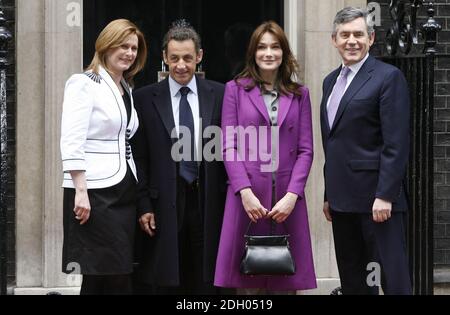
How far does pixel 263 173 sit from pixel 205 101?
0.64 m

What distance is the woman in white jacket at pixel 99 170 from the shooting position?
5.89m

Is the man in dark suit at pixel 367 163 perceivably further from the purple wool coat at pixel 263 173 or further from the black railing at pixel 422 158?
the black railing at pixel 422 158

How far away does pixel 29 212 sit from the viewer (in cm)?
798

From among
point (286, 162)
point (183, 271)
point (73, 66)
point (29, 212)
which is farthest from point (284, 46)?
point (29, 212)

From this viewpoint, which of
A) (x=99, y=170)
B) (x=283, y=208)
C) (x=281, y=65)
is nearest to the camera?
(x=99, y=170)

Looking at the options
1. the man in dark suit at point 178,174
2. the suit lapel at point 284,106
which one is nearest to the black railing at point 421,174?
the suit lapel at point 284,106

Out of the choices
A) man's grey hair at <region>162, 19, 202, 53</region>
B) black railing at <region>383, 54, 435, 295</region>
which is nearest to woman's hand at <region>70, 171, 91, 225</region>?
man's grey hair at <region>162, 19, 202, 53</region>

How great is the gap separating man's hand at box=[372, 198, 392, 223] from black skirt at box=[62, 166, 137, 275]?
155cm

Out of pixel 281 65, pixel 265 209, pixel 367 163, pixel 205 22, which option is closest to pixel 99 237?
pixel 265 209

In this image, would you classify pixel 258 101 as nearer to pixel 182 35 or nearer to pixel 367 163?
pixel 182 35

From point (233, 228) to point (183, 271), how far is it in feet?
1.72

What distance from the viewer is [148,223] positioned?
6.35m

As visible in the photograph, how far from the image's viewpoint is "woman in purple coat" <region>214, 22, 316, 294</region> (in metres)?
Result: 6.16
